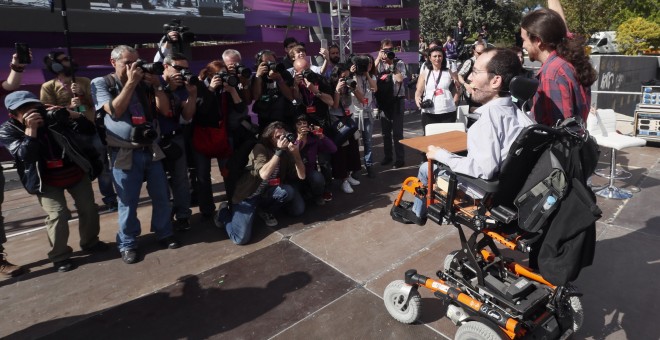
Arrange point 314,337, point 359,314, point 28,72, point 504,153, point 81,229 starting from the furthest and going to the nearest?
point 28,72
point 81,229
point 359,314
point 314,337
point 504,153

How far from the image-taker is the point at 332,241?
3662mm

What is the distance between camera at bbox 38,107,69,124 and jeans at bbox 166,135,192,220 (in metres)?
0.87

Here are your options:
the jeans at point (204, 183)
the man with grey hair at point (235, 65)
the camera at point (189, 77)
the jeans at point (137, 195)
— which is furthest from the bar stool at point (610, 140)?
the jeans at point (137, 195)

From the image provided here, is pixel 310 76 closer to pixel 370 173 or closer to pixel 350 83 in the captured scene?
pixel 350 83

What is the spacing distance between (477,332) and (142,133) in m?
2.74

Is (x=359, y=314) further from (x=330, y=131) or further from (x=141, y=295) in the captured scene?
(x=330, y=131)

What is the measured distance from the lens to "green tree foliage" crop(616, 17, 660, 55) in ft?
36.1

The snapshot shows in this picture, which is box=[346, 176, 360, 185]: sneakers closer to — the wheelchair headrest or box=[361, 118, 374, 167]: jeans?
box=[361, 118, 374, 167]: jeans

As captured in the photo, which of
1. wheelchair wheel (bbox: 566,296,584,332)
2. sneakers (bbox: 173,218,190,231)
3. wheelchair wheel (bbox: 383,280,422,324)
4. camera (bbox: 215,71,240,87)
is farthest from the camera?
sneakers (bbox: 173,218,190,231)

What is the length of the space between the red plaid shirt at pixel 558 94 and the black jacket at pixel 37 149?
3.41m

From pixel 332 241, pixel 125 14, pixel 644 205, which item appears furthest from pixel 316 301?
pixel 125 14

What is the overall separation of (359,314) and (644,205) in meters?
3.37

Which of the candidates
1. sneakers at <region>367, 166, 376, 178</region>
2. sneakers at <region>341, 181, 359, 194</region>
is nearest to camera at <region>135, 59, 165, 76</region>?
sneakers at <region>341, 181, 359, 194</region>

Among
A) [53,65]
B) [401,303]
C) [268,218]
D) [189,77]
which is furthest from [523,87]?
[53,65]
